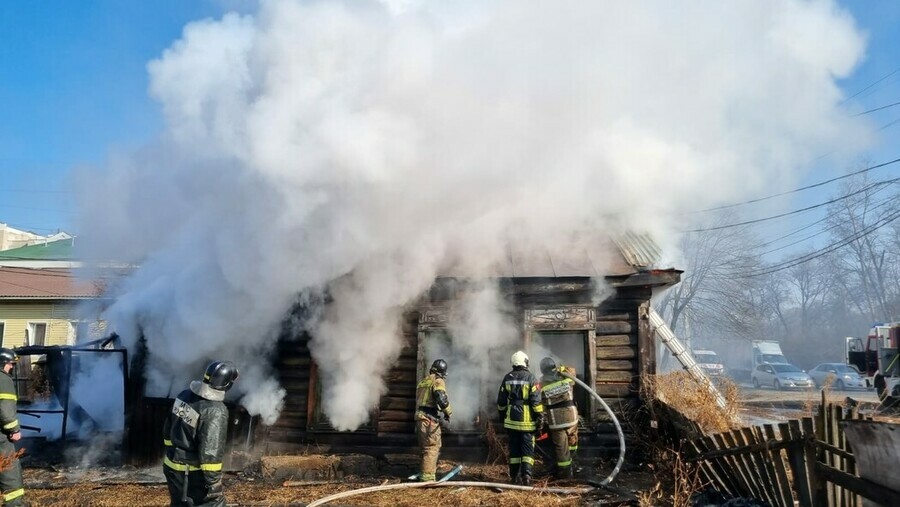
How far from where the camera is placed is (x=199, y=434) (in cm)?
441

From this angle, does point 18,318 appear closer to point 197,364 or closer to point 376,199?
point 197,364

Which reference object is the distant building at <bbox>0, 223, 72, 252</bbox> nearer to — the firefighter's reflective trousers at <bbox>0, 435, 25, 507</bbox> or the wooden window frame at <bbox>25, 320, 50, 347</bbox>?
the wooden window frame at <bbox>25, 320, 50, 347</bbox>

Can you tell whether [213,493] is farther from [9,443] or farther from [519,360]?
[519,360]

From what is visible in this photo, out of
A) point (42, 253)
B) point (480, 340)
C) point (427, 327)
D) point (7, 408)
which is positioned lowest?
point (7, 408)

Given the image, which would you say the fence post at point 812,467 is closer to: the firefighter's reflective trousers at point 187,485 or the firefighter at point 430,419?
the firefighter at point 430,419

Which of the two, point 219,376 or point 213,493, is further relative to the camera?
point 219,376

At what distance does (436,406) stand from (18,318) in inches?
894

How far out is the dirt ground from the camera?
6.00 meters

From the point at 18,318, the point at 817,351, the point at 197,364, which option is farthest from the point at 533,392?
the point at 817,351

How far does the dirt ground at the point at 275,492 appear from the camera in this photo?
6.00m

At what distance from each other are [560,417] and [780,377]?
841 inches

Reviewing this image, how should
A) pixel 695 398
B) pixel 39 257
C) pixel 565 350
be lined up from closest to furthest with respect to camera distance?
pixel 695 398 → pixel 565 350 → pixel 39 257

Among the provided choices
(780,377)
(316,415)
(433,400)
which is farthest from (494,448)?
(780,377)

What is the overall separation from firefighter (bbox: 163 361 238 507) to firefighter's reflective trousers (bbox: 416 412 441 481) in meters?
2.79
